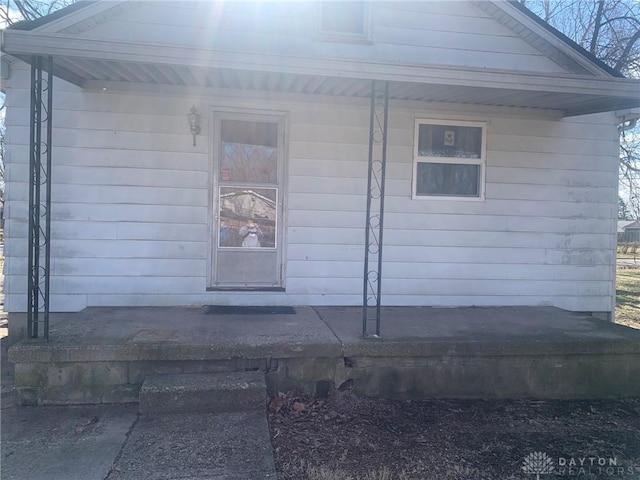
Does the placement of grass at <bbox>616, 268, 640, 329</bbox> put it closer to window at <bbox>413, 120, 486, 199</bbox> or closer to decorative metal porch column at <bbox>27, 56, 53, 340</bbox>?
window at <bbox>413, 120, 486, 199</bbox>

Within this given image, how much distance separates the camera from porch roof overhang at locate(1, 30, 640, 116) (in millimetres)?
→ 4250

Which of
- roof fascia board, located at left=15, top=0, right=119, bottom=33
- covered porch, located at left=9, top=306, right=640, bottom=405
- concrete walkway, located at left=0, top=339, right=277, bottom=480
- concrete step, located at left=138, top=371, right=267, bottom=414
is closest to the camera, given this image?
concrete walkway, located at left=0, top=339, right=277, bottom=480

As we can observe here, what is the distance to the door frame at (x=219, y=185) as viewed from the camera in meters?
6.00

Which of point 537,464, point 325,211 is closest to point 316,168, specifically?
point 325,211

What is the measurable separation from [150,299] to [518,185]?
5011mm

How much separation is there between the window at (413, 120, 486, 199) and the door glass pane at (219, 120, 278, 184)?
1862mm

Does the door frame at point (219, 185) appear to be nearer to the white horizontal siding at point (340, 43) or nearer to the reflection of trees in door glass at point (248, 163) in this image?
the reflection of trees in door glass at point (248, 163)

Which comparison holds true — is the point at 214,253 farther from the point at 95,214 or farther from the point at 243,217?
the point at 95,214

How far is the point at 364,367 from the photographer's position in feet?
15.0

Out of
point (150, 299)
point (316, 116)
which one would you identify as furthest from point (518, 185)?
point (150, 299)

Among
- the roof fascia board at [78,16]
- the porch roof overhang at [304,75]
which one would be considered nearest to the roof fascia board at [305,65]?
the porch roof overhang at [304,75]

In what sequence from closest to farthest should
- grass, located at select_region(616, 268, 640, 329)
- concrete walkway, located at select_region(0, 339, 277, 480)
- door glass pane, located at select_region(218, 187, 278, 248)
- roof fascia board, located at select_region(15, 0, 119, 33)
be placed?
concrete walkway, located at select_region(0, 339, 277, 480)
roof fascia board, located at select_region(15, 0, 119, 33)
door glass pane, located at select_region(218, 187, 278, 248)
grass, located at select_region(616, 268, 640, 329)

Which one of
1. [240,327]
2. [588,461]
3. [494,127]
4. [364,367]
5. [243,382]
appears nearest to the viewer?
[588,461]

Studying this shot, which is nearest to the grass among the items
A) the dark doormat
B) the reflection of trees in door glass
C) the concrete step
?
the dark doormat
